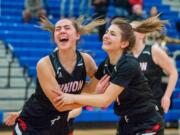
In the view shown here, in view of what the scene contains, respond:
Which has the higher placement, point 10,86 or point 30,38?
point 30,38

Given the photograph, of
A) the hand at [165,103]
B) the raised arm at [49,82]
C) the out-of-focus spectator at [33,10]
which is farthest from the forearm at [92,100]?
the out-of-focus spectator at [33,10]

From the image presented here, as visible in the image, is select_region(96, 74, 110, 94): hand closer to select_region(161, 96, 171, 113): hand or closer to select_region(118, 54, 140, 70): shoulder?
select_region(118, 54, 140, 70): shoulder

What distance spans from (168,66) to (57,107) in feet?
5.72

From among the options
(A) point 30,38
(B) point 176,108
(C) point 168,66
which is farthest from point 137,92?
(A) point 30,38

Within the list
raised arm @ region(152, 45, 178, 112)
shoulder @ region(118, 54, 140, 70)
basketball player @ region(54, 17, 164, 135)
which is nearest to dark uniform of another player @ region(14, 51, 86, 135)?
basketball player @ region(54, 17, 164, 135)

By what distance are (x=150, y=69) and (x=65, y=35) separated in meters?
1.37

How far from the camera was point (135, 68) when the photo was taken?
3615mm

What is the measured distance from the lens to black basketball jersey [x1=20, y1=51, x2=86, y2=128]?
12.3 feet

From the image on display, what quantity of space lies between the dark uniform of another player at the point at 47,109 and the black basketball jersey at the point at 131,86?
0.28 meters

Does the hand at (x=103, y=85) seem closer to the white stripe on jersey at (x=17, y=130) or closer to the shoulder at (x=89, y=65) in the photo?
the shoulder at (x=89, y=65)

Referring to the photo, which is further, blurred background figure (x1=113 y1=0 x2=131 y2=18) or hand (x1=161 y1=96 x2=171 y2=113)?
blurred background figure (x1=113 y1=0 x2=131 y2=18)

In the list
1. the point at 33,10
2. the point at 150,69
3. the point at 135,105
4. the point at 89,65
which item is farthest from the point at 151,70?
the point at 33,10

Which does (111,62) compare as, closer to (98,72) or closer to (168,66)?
(98,72)

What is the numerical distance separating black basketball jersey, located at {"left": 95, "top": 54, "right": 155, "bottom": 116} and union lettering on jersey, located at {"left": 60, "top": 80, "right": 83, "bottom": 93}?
0.27 m
